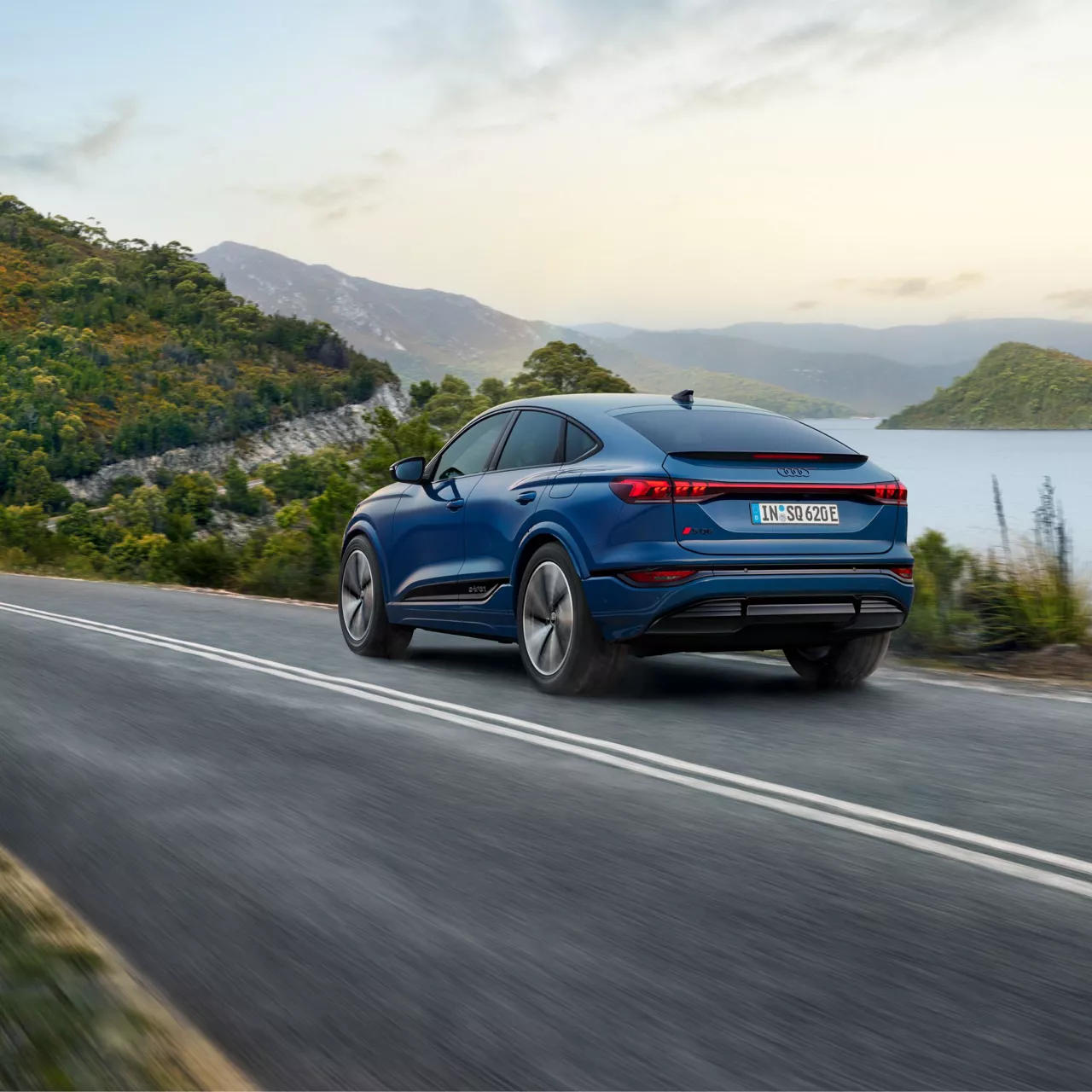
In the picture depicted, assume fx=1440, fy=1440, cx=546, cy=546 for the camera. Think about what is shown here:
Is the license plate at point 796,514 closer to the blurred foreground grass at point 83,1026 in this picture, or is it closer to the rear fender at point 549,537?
the rear fender at point 549,537

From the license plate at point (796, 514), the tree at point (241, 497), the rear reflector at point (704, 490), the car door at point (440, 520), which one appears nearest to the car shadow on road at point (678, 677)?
the car door at point (440, 520)

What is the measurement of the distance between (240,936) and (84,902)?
0.69m

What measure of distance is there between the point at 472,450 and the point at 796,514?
2.66 metres

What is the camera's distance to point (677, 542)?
23.2ft

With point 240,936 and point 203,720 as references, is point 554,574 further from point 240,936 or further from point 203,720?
point 240,936

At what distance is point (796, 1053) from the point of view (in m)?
2.91

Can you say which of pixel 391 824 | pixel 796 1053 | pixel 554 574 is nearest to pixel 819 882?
pixel 796 1053

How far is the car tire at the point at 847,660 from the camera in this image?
8.07 meters

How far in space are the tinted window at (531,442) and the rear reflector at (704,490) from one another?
96cm

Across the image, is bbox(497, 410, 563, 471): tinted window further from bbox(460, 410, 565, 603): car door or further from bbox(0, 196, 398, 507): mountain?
bbox(0, 196, 398, 507): mountain

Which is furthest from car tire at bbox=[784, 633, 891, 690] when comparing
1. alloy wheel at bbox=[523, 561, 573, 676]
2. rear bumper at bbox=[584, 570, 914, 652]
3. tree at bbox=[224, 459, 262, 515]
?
tree at bbox=[224, 459, 262, 515]

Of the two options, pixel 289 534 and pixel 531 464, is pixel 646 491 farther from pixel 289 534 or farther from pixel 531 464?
pixel 289 534

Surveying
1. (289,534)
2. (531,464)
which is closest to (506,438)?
(531,464)

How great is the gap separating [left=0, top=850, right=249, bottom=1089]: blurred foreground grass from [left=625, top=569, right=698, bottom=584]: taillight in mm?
3754
